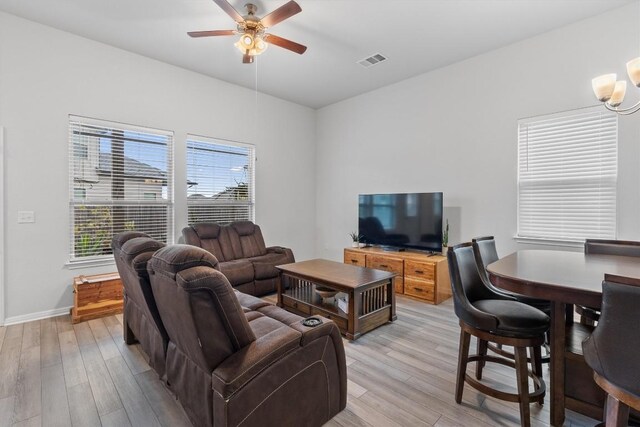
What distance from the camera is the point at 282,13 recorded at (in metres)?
2.59

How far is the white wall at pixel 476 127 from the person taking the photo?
3.09 m

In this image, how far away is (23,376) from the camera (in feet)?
7.43

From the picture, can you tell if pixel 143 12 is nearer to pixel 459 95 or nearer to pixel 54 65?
pixel 54 65

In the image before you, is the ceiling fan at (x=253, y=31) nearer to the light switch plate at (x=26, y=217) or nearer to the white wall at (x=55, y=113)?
the white wall at (x=55, y=113)

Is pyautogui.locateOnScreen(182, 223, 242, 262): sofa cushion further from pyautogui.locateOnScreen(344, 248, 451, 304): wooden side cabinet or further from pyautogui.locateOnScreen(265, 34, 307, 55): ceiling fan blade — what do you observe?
pyautogui.locateOnScreen(265, 34, 307, 55): ceiling fan blade

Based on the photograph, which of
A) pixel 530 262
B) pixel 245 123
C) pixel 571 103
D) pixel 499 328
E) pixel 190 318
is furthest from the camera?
pixel 245 123

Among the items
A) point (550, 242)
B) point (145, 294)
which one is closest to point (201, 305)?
point (145, 294)

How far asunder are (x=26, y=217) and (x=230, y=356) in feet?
11.3

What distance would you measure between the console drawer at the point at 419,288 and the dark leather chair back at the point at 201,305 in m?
3.00

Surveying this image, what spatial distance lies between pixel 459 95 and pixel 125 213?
484 centimetres

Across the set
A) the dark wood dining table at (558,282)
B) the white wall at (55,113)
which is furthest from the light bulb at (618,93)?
→ the white wall at (55,113)

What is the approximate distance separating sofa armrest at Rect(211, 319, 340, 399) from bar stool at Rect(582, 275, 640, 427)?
123 centimetres

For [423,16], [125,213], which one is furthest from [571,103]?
[125,213]

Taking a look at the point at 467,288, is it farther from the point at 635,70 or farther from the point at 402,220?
the point at 402,220
